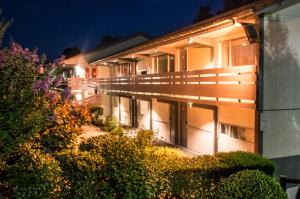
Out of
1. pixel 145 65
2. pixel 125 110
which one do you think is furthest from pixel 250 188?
pixel 125 110

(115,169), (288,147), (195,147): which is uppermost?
(115,169)

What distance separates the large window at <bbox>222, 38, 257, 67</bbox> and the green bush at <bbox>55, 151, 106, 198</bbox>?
782cm

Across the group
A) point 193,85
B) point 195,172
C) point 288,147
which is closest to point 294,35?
point 288,147

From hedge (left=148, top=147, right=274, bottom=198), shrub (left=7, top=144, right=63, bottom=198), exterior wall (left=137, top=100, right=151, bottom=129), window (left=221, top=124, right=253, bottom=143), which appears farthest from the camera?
exterior wall (left=137, top=100, right=151, bottom=129)

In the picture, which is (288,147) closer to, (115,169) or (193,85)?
(193,85)

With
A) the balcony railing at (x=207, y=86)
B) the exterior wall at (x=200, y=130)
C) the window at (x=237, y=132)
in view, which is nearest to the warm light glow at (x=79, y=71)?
the balcony railing at (x=207, y=86)

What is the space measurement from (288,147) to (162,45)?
8.57m

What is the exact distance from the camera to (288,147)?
40.1 feet

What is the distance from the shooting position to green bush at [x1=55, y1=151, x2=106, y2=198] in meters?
6.60

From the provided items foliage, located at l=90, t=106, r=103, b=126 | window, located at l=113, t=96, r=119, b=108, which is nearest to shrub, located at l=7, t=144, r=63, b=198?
foliage, located at l=90, t=106, r=103, b=126

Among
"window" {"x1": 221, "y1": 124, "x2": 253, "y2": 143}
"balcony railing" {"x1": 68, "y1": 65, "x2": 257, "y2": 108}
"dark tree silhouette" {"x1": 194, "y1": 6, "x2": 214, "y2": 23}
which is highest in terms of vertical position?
"dark tree silhouette" {"x1": 194, "y1": 6, "x2": 214, "y2": 23}

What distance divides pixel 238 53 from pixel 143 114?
42.6ft

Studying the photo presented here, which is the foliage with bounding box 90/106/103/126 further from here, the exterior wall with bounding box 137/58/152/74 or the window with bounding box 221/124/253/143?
the window with bounding box 221/124/253/143

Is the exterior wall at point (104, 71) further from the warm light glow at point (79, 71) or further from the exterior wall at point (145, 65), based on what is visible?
the exterior wall at point (145, 65)
